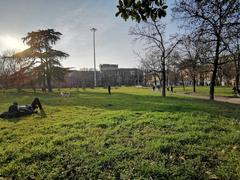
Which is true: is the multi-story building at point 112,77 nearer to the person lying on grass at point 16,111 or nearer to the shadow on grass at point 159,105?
the shadow on grass at point 159,105

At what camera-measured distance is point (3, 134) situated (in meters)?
8.47

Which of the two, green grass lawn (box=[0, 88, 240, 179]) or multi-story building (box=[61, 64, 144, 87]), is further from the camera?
multi-story building (box=[61, 64, 144, 87])

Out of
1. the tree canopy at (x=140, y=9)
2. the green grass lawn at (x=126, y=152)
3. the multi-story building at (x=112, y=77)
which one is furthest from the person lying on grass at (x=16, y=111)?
the multi-story building at (x=112, y=77)

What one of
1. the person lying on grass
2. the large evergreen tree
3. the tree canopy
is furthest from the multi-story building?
the tree canopy

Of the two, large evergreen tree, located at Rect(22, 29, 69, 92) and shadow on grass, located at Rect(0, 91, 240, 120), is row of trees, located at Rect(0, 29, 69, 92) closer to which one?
large evergreen tree, located at Rect(22, 29, 69, 92)

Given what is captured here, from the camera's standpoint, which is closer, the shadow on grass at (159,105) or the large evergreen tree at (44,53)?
the shadow on grass at (159,105)

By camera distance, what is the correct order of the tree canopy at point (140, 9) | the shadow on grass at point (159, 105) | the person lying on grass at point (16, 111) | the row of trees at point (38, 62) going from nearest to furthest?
1. the tree canopy at point (140, 9)
2. the shadow on grass at point (159, 105)
3. the person lying on grass at point (16, 111)
4. the row of trees at point (38, 62)

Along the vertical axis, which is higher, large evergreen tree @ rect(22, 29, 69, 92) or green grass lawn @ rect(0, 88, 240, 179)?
large evergreen tree @ rect(22, 29, 69, 92)

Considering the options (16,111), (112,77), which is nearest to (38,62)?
(16,111)

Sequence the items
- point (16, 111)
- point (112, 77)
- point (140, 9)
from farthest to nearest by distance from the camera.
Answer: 1. point (112, 77)
2. point (16, 111)
3. point (140, 9)

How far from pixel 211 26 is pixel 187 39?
208 centimetres

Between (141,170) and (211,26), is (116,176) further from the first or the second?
(211,26)

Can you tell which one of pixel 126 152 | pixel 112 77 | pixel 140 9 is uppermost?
pixel 112 77

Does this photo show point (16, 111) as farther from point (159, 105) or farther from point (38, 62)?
point (38, 62)
